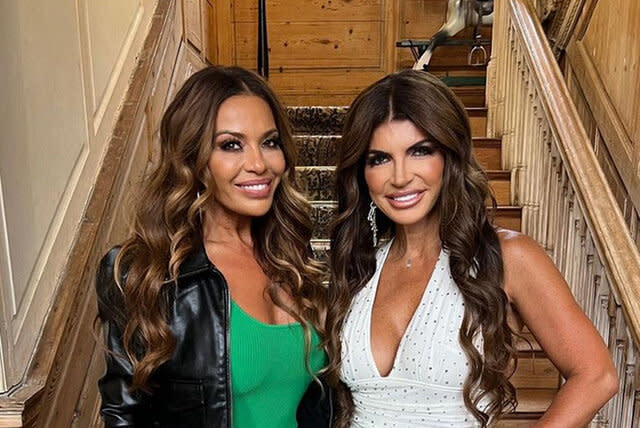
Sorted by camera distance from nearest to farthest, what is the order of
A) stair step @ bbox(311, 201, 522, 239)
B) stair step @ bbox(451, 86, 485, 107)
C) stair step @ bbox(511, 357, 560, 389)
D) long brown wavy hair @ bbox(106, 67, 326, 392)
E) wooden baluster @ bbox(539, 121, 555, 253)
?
long brown wavy hair @ bbox(106, 67, 326, 392) < stair step @ bbox(511, 357, 560, 389) < wooden baluster @ bbox(539, 121, 555, 253) < stair step @ bbox(311, 201, 522, 239) < stair step @ bbox(451, 86, 485, 107)

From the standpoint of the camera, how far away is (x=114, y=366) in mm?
1086

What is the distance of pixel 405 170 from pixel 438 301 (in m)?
0.30

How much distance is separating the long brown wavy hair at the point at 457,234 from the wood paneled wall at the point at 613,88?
4.63 ft

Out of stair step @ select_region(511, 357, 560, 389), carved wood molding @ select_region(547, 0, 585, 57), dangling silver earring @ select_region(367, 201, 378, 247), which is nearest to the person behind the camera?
dangling silver earring @ select_region(367, 201, 378, 247)

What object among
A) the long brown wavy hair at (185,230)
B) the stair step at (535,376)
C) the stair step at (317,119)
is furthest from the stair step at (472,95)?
the long brown wavy hair at (185,230)

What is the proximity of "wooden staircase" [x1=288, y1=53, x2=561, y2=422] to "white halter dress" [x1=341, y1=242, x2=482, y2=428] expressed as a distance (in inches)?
19.6

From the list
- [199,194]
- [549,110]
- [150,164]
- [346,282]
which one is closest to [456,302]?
[346,282]

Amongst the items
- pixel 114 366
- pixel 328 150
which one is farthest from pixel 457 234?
pixel 328 150

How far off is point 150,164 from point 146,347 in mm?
1621

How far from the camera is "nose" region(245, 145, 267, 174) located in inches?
46.2

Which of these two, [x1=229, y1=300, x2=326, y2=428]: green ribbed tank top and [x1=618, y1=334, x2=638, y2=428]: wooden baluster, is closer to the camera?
[x1=229, y1=300, x2=326, y2=428]: green ribbed tank top

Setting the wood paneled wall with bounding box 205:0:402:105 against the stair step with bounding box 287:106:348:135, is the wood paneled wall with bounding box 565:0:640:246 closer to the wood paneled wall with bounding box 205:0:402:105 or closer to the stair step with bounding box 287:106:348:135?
the stair step with bounding box 287:106:348:135

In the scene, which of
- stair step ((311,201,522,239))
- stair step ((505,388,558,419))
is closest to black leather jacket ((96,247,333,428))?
stair step ((505,388,558,419))

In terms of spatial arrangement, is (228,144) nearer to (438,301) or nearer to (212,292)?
(212,292)
